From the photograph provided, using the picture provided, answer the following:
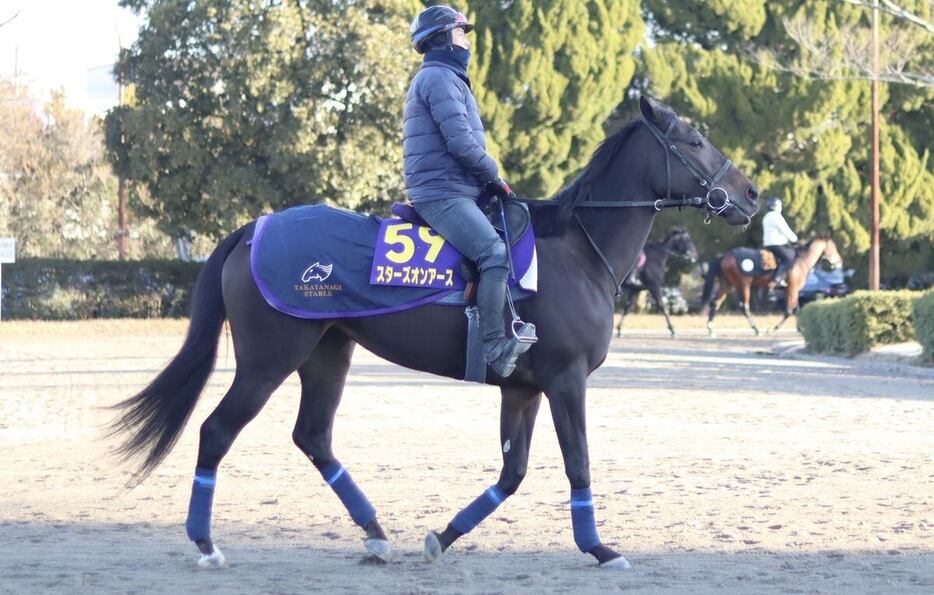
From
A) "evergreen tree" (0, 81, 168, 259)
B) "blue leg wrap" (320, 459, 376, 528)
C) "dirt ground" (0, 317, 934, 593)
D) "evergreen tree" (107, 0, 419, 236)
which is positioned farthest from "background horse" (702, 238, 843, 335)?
"blue leg wrap" (320, 459, 376, 528)

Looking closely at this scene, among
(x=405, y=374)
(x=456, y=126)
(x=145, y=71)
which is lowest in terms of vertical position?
(x=405, y=374)

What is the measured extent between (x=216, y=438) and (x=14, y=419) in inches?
308

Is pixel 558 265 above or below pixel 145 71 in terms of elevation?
below

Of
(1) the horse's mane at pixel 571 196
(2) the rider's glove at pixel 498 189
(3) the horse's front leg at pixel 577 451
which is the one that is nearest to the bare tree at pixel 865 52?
(1) the horse's mane at pixel 571 196

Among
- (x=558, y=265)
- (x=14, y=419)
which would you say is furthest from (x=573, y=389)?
(x=14, y=419)

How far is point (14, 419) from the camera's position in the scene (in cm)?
1394

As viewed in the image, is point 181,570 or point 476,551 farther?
point 476,551

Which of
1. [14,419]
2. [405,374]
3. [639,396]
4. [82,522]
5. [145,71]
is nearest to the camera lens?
[82,522]

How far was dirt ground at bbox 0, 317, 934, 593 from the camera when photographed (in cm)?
648

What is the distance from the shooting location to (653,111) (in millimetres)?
7293

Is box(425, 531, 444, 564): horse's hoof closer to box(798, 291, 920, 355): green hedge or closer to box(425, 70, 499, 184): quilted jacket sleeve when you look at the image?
box(425, 70, 499, 184): quilted jacket sleeve

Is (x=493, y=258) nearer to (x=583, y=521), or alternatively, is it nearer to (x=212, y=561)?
(x=583, y=521)

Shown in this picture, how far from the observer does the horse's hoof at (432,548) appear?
22.5 feet

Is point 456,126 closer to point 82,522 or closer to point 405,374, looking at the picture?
point 82,522
